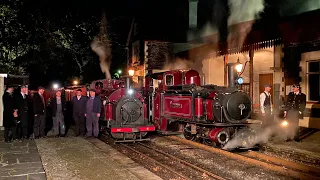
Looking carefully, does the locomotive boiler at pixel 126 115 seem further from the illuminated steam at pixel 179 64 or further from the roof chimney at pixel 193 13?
the roof chimney at pixel 193 13

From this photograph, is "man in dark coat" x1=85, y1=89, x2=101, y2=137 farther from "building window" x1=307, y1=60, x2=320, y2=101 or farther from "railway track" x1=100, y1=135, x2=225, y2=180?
"building window" x1=307, y1=60, x2=320, y2=101

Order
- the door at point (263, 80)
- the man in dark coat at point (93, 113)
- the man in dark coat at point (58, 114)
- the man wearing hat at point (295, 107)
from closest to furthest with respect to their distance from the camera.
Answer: the man wearing hat at point (295, 107)
the man in dark coat at point (93, 113)
the man in dark coat at point (58, 114)
the door at point (263, 80)

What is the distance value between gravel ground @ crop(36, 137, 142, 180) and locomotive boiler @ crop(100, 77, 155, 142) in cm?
118

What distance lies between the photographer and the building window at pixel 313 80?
13.4 meters

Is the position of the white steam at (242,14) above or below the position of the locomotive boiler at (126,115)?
above

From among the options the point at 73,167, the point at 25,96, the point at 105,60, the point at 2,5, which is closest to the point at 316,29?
the point at 73,167

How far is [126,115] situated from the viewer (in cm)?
1075

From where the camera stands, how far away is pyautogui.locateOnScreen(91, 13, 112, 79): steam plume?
24453 millimetres

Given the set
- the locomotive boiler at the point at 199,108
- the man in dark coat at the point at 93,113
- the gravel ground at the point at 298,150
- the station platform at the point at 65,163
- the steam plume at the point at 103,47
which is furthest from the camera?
the steam plume at the point at 103,47

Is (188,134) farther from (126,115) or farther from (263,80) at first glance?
(263,80)

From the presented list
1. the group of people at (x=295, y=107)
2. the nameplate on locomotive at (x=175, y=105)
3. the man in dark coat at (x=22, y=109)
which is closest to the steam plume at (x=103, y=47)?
the man in dark coat at (x=22, y=109)

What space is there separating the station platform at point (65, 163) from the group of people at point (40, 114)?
39.3 inches

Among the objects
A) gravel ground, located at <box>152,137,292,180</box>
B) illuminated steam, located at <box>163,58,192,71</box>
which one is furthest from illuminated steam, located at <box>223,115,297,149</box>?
illuminated steam, located at <box>163,58,192,71</box>

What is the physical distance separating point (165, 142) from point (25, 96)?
16.4 ft
